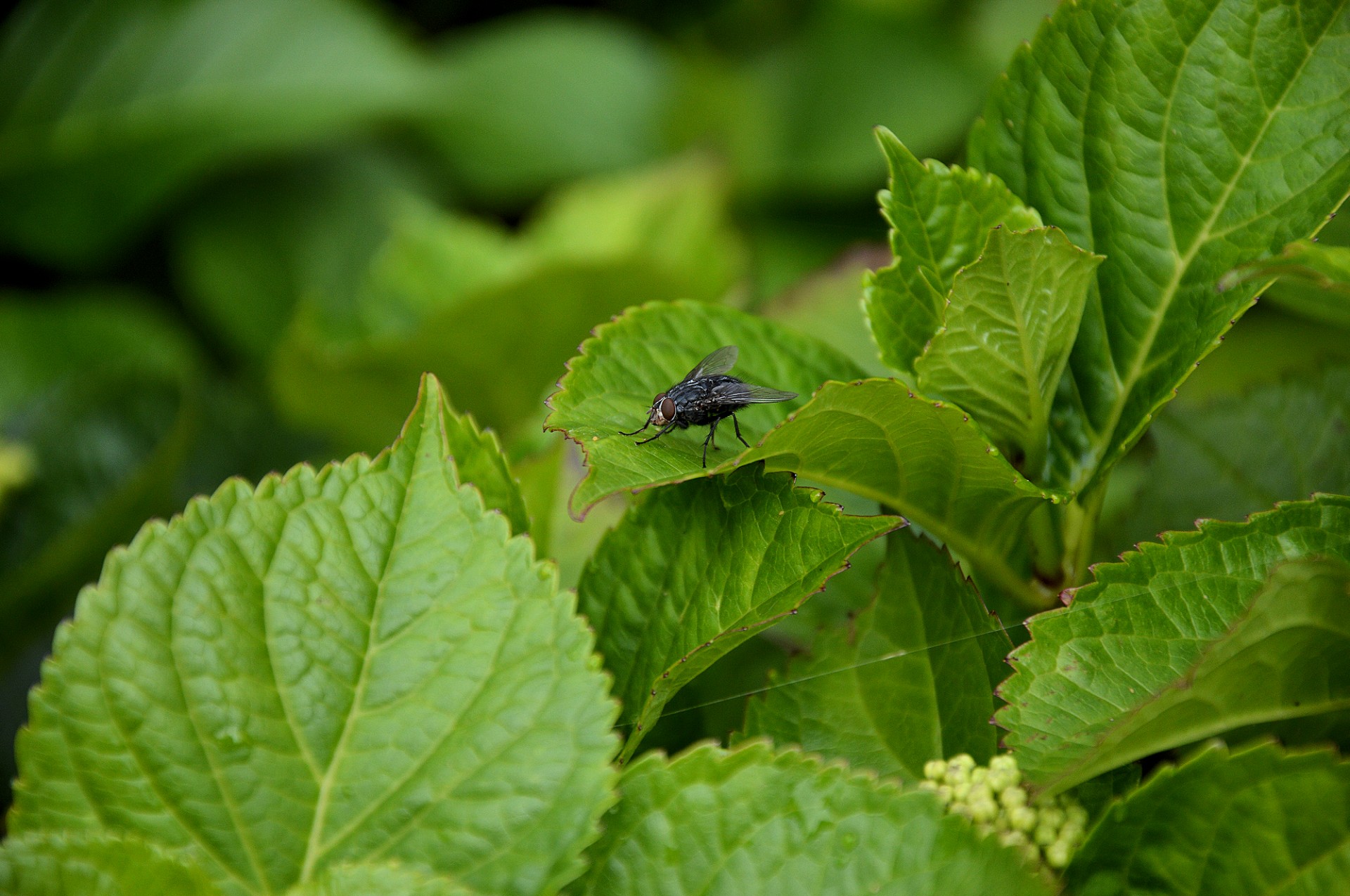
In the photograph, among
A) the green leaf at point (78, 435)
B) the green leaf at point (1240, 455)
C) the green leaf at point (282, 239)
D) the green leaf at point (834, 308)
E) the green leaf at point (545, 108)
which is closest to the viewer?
the green leaf at point (1240, 455)

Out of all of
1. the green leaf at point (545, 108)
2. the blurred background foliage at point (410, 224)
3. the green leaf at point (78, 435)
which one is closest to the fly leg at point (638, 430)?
the blurred background foliage at point (410, 224)

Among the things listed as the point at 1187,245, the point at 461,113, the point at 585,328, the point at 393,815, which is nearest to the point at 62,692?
the point at 393,815

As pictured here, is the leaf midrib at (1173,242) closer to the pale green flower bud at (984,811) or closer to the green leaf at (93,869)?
the pale green flower bud at (984,811)

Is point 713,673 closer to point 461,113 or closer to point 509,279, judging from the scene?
point 509,279

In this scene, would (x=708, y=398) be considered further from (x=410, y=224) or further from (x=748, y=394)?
(x=410, y=224)

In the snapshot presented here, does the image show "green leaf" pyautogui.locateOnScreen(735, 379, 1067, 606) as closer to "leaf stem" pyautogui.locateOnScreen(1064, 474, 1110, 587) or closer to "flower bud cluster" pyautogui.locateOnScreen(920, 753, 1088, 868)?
"leaf stem" pyautogui.locateOnScreen(1064, 474, 1110, 587)

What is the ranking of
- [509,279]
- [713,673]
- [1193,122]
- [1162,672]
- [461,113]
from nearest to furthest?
1. [1162,672]
2. [1193,122]
3. [713,673]
4. [509,279]
5. [461,113]
